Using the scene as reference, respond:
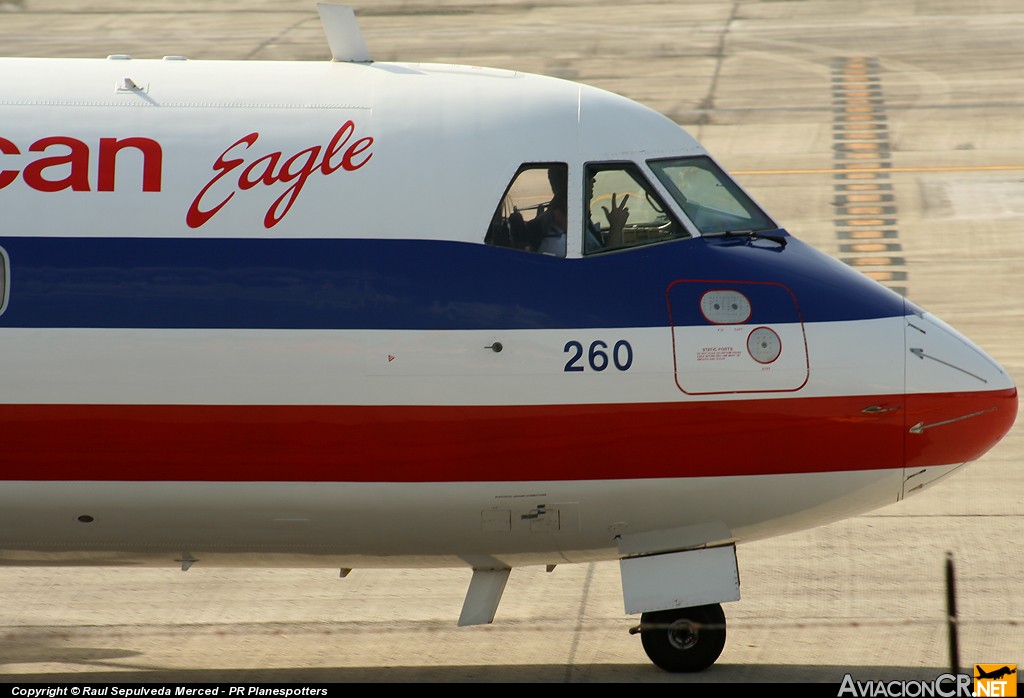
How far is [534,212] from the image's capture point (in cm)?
940

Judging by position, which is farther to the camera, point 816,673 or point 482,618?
point 816,673

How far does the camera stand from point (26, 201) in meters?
9.09

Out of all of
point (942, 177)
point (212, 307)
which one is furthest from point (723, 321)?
point (942, 177)

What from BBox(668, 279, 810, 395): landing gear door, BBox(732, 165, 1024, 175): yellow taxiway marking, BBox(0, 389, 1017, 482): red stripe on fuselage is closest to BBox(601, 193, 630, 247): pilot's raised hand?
BBox(668, 279, 810, 395): landing gear door

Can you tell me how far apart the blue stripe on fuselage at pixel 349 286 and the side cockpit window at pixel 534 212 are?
0.35 ft

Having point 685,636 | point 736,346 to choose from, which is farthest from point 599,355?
point 685,636

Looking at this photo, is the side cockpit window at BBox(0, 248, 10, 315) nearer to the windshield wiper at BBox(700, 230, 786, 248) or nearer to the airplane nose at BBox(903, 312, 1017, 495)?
the windshield wiper at BBox(700, 230, 786, 248)

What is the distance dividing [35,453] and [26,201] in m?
1.64

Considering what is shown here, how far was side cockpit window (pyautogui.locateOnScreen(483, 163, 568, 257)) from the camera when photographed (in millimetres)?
9312

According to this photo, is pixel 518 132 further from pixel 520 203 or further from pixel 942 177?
pixel 942 177

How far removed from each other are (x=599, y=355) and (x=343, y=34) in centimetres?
313

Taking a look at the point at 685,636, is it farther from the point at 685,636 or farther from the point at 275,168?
the point at 275,168

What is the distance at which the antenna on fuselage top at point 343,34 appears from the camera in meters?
10.1

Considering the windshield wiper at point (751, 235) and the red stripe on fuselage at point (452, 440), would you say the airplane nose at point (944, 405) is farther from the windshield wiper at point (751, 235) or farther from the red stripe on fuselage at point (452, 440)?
the windshield wiper at point (751, 235)
